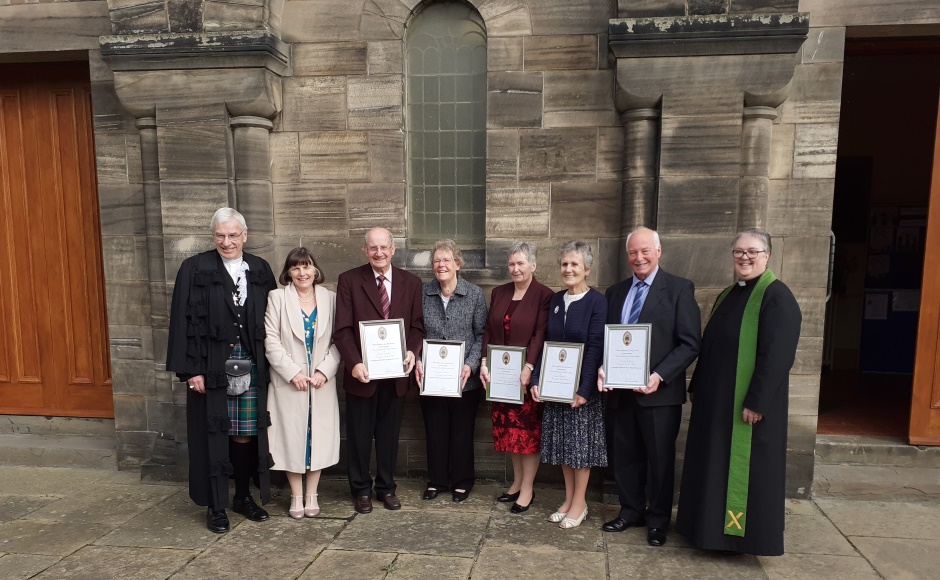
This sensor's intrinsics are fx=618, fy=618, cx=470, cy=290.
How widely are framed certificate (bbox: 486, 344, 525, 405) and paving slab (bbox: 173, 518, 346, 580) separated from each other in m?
1.34

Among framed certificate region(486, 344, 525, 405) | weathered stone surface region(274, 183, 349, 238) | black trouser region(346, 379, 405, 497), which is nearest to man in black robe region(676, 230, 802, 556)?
framed certificate region(486, 344, 525, 405)

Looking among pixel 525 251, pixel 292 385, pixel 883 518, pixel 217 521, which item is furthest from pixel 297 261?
pixel 883 518

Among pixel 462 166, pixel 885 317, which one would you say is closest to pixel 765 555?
pixel 462 166

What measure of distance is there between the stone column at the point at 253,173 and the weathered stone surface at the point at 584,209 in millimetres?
2198

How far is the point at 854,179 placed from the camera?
7367 mm

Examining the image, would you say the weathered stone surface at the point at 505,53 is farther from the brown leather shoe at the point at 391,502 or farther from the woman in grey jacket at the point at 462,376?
the brown leather shoe at the point at 391,502

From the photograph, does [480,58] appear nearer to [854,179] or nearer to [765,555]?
[765,555]

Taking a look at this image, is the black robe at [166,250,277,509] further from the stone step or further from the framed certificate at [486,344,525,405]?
the stone step

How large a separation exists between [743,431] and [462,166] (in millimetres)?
2762

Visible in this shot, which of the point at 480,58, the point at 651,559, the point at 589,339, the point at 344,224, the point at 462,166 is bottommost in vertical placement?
the point at 651,559

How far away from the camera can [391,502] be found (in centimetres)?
426

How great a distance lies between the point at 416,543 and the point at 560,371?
1366 millimetres

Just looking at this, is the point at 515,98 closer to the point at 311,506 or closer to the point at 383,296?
the point at 383,296

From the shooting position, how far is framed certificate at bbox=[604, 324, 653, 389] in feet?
11.9
